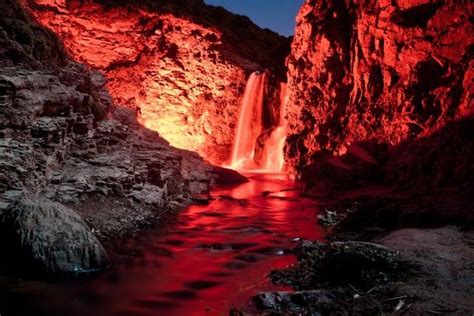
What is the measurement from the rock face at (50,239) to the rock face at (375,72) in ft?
34.6

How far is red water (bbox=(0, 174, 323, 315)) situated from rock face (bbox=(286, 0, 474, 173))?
6.29 meters

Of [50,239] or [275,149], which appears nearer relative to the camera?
[50,239]

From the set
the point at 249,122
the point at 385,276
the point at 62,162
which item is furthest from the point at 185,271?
the point at 249,122

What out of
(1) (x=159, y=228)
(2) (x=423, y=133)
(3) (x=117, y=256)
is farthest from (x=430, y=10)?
(3) (x=117, y=256)

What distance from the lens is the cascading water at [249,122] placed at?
26.9 meters

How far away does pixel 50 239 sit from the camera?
5.49 meters

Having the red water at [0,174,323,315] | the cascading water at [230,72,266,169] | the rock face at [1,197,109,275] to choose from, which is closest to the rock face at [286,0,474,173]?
the cascading water at [230,72,266,169]

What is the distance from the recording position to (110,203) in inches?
334

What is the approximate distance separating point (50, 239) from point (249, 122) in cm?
2236

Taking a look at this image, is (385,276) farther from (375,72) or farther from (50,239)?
(375,72)

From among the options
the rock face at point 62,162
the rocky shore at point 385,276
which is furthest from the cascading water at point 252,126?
the rocky shore at point 385,276

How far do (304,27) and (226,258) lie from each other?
56.5 ft

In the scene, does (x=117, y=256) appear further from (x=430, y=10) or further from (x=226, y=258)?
(x=430, y=10)

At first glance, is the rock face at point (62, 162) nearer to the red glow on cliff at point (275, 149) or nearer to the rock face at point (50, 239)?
the rock face at point (50, 239)
